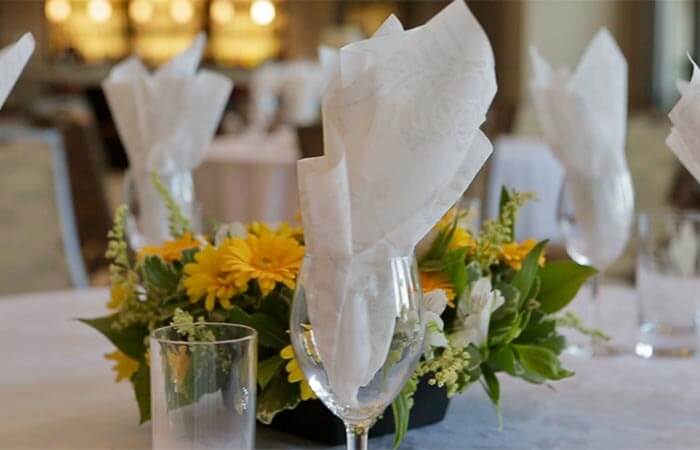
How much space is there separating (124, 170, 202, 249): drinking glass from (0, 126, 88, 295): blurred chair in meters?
0.87

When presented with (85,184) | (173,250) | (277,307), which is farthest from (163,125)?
(85,184)

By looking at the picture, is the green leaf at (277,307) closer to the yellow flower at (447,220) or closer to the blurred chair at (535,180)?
the yellow flower at (447,220)

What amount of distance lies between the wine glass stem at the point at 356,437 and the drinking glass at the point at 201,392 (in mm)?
78

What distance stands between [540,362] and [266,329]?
0.23 m

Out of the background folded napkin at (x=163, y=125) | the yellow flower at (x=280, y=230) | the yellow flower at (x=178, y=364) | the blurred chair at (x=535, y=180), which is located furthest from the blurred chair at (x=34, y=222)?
the blurred chair at (x=535, y=180)

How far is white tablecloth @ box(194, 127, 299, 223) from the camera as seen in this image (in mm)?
3590

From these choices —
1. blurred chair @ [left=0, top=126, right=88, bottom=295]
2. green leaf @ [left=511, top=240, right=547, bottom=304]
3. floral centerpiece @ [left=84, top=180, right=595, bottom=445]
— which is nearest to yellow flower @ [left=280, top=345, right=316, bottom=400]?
floral centerpiece @ [left=84, top=180, right=595, bottom=445]

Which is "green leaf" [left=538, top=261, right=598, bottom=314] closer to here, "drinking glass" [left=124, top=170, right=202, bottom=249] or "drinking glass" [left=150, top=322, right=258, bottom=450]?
"drinking glass" [left=150, top=322, right=258, bottom=450]

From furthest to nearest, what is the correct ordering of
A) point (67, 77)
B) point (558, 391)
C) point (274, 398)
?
point (67, 77) < point (558, 391) < point (274, 398)

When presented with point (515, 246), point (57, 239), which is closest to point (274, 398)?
point (515, 246)

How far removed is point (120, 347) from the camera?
0.97 meters

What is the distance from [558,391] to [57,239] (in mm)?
1354

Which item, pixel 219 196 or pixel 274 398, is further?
pixel 219 196

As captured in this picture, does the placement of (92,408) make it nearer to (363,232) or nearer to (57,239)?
(363,232)
